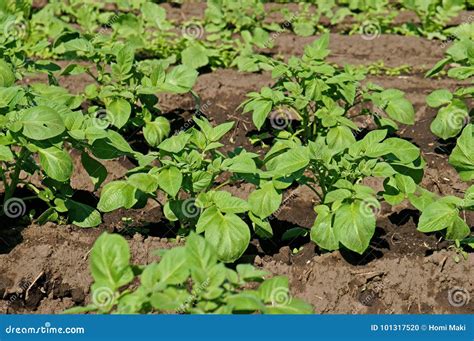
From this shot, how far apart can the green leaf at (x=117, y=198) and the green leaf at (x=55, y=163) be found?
0.23 metres

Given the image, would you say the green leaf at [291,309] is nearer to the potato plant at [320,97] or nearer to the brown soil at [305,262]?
the brown soil at [305,262]

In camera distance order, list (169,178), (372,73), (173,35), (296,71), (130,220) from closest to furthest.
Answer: (169,178)
(130,220)
(296,71)
(372,73)
(173,35)

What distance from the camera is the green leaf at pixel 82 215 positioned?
5.31 meters

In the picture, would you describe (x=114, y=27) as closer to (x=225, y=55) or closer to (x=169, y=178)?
(x=225, y=55)

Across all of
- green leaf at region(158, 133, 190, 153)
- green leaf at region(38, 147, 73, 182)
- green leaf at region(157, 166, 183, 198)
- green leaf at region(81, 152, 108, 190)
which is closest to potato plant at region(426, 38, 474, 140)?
green leaf at region(158, 133, 190, 153)

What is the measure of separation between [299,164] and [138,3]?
12.6 feet

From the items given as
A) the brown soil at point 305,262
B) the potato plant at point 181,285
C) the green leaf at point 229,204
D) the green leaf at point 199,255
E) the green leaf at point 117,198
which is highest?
the green leaf at point 199,255

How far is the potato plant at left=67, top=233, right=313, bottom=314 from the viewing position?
3586 mm

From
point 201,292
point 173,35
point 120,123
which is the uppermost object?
point 201,292

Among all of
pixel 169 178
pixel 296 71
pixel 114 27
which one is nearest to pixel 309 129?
pixel 296 71

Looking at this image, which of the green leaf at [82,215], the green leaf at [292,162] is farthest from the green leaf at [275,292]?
the green leaf at [82,215]

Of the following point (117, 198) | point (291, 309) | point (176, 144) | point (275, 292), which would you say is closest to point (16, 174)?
point (117, 198)

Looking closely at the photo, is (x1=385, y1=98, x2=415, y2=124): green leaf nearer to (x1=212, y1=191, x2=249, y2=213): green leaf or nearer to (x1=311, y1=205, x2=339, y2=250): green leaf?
(x1=311, y1=205, x2=339, y2=250): green leaf

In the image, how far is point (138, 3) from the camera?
820 cm
